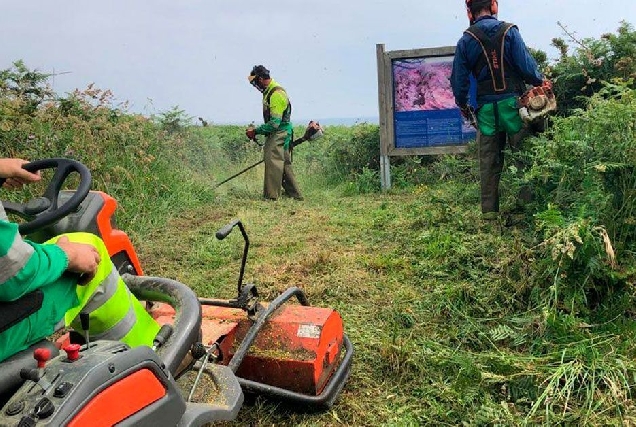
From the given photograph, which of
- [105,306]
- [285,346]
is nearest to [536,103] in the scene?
[285,346]

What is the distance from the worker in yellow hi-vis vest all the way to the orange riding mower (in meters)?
0.05

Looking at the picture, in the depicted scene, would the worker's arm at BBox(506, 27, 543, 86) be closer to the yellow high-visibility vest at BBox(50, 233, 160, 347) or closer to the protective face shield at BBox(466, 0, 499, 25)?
the protective face shield at BBox(466, 0, 499, 25)

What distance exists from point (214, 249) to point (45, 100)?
2827mm

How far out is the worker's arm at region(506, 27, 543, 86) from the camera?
556cm

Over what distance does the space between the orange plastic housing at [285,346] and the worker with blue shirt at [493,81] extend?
3.09 m

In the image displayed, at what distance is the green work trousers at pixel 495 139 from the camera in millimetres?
5719

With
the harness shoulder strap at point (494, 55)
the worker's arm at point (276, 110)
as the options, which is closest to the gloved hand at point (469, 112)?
the harness shoulder strap at point (494, 55)

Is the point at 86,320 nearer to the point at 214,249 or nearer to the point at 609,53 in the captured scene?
the point at 214,249

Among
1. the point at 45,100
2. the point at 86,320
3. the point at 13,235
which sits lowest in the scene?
the point at 86,320

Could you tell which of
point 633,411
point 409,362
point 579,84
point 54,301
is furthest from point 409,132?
point 54,301

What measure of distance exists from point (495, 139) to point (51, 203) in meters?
4.39

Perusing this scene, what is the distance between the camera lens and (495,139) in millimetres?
5859

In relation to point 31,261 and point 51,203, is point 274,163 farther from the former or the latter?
point 31,261

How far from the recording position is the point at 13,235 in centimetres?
172
